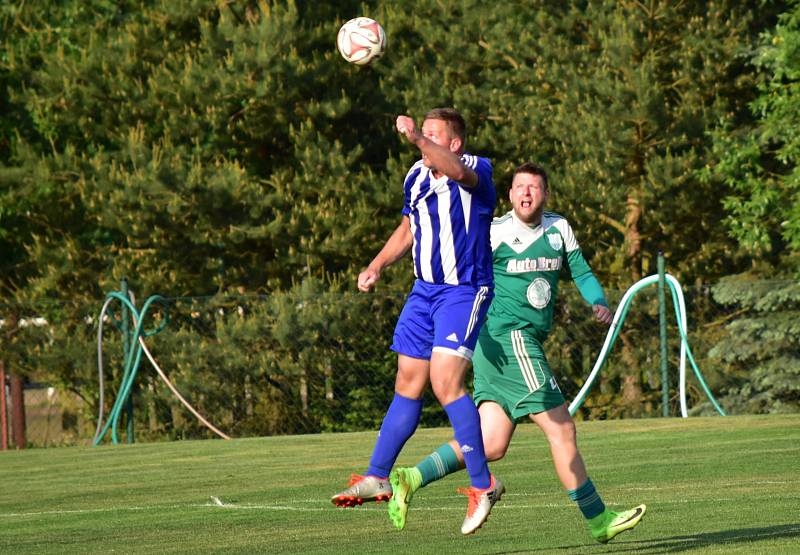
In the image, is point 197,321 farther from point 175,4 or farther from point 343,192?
point 175,4

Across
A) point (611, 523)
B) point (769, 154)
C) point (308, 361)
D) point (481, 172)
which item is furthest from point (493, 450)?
point (769, 154)

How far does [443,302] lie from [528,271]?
0.58m

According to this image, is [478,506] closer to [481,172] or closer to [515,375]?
[515,375]

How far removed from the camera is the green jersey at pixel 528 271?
311 inches

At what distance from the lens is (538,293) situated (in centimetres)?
790

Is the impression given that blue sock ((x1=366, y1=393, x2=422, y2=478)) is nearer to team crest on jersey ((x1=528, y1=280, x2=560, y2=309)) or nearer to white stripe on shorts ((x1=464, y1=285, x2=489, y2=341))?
white stripe on shorts ((x1=464, y1=285, x2=489, y2=341))

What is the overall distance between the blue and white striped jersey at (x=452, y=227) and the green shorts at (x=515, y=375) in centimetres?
40

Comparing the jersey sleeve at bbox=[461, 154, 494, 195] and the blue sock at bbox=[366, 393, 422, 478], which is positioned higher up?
the jersey sleeve at bbox=[461, 154, 494, 195]

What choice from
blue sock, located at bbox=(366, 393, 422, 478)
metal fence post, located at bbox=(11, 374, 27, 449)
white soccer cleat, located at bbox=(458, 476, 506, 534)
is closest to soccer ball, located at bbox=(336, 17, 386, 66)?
blue sock, located at bbox=(366, 393, 422, 478)

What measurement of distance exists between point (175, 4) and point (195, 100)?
1.94 metres

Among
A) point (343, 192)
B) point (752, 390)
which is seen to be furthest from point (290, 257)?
point (752, 390)

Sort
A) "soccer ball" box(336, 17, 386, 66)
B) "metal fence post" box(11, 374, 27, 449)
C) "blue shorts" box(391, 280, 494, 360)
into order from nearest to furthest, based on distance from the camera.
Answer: "blue shorts" box(391, 280, 494, 360) → "soccer ball" box(336, 17, 386, 66) → "metal fence post" box(11, 374, 27, 449)

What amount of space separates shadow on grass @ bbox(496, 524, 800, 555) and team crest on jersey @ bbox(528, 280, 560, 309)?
4.29 ft

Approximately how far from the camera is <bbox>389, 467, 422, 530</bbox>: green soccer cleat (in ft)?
23.9
